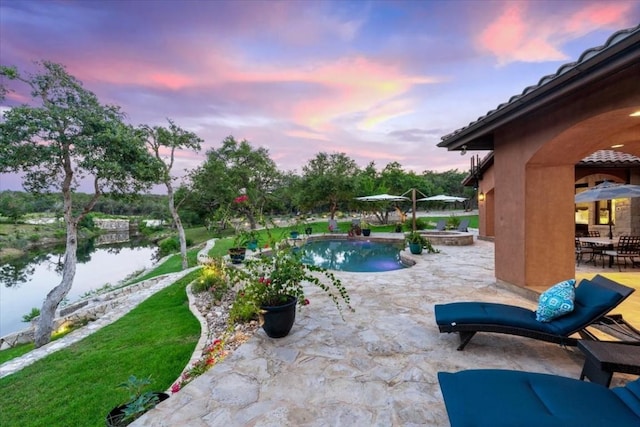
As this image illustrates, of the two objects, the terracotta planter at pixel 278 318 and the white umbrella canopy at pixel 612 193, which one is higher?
the white umbrella canopy at pixel 612 193

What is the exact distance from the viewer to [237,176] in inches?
884

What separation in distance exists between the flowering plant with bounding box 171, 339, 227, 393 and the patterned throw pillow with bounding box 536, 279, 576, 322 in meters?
3.77

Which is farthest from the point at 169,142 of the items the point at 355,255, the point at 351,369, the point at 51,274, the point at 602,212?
the point at 602,212

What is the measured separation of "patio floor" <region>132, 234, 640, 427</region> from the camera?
2315mm

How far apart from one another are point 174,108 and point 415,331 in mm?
12848

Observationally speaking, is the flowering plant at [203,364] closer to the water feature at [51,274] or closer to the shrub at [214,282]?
the shrub at [214,282]

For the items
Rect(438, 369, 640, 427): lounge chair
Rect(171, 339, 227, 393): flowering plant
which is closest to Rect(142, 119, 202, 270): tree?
Rect(171, 339, 227, 393): flowering plant

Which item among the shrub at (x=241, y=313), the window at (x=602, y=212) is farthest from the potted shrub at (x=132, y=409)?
the window at (x=602, y=212)

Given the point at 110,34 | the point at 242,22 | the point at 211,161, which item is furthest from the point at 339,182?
the point at 110,34

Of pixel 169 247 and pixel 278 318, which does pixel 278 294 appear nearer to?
pixel 278 318

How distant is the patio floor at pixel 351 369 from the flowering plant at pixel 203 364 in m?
0.26

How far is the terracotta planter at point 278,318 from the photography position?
361cm

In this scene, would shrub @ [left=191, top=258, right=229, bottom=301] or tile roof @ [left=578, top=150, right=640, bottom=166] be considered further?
tile roof @ [left=578, top=150, right=640, bottom=166]

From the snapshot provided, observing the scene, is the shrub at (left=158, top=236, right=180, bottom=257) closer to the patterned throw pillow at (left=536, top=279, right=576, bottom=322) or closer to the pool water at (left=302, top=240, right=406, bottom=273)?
the pool water at (left=302, top=240, right=406, bottom=273)
